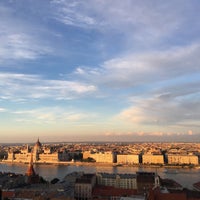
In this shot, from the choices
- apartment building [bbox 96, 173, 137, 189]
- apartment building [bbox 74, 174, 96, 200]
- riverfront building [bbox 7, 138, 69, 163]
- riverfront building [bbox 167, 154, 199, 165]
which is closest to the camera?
apartment building [bbox 74, 174, 96, 200]

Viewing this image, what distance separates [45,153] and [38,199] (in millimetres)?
32584

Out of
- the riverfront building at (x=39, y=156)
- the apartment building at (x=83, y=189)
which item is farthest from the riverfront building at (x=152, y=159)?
the apartment building at (x=83, y=189)

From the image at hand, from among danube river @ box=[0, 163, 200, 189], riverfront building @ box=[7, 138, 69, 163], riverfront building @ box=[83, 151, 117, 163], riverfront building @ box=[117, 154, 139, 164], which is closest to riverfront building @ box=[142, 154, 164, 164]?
riverfront building @ box=[117, 154, 139, 164]

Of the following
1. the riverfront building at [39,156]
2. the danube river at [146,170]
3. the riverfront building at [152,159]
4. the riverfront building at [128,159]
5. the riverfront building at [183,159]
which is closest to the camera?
the danube river at [146,170]

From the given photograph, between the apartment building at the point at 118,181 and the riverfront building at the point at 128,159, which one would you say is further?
the riverfront building at the point at 128,159

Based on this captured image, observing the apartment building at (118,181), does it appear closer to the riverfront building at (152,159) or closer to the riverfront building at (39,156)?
the riverfront building at (152,159)

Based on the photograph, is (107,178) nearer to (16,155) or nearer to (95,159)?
(95,159)

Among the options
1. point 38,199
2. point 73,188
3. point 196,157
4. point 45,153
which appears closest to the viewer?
point 38,199

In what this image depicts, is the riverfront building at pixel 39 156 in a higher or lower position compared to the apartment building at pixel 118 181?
higher

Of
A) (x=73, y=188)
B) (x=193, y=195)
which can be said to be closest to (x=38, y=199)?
(x=73, y=188)

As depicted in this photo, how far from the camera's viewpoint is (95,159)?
4341cm

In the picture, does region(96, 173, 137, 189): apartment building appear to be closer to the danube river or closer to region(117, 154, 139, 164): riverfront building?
the danube river

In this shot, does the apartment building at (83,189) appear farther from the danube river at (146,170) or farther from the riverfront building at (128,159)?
the riverfront building at (128,159)

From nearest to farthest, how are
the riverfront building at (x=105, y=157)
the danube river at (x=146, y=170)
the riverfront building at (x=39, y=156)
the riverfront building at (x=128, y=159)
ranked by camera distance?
the danube river at (x=146, y=170) < the riverfront building at (x=128, y=159) < the riverfront building at (x=105, y=157) < the riverfront building at (x=39, y=156)
